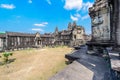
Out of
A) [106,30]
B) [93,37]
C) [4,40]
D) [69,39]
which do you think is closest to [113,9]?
[106,30]

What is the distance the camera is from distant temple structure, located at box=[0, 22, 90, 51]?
38.3 m

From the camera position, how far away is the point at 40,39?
47.4m

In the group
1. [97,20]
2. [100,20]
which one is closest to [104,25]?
[100,20]

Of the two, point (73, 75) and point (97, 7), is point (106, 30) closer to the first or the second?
point (97, 7)

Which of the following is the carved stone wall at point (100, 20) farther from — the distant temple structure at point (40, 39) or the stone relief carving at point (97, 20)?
the distant temple structure at point (40, 39)

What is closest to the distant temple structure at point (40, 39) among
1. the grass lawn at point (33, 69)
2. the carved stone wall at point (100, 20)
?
the grass lawn at point (33, 69)

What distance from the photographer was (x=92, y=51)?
853 centimetres

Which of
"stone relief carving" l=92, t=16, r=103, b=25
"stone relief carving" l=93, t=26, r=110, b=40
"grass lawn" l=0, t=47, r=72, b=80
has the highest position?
"stone relief carving" l=92, t=16, r=103, b=25

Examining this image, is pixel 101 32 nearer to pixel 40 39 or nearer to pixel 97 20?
pixel 97 20

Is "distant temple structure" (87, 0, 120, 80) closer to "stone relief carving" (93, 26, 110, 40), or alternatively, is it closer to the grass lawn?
"stone relief carving" (93, 26, 110, 40)

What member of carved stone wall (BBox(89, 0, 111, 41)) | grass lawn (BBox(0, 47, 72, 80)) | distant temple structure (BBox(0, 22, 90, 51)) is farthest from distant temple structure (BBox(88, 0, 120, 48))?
distant temple structure (BBox(0, 22, 90, 51))

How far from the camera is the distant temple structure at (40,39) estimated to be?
38.3 metres

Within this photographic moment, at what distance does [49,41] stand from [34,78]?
4450cm

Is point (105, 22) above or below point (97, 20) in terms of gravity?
below
